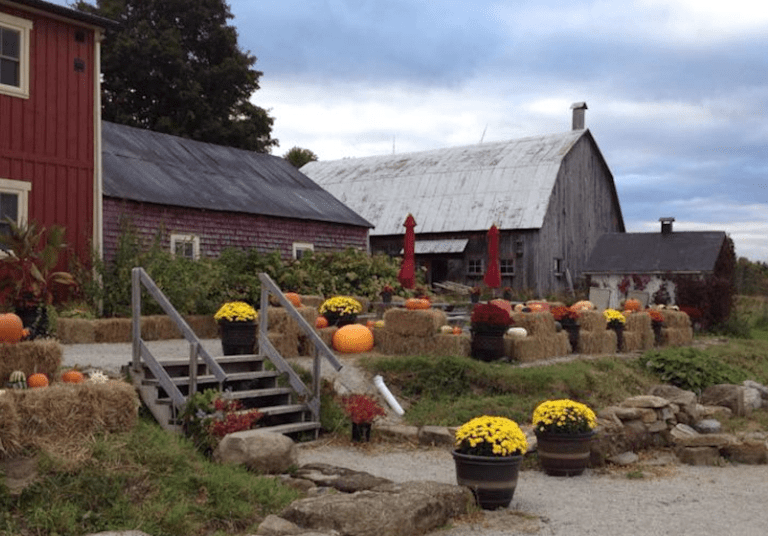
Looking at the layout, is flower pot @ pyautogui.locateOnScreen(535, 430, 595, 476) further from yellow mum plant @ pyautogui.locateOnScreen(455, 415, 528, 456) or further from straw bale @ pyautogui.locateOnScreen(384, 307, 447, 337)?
straw bale @ pyautogui.locateOnScreen(384, 307, 447, 337)

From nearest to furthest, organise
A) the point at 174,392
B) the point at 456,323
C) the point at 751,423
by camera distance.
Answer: the point at 174,392 < the point at 751,423 < the point at 456,323

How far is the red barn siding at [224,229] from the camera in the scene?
A: 19.6 meters

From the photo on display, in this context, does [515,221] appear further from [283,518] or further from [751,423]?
[283,518]

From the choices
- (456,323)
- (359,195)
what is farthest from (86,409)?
(359,195)

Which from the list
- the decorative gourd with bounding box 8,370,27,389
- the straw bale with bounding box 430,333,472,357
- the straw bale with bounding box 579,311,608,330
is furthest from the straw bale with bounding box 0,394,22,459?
the straw bale with bounding box 579,311,608,330

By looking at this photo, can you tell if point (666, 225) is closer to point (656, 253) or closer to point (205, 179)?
point (656, 253)

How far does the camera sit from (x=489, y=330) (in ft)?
45.6

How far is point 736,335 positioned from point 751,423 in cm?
1231

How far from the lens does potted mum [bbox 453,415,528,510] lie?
7.68 meters

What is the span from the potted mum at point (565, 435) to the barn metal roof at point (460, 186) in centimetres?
2280

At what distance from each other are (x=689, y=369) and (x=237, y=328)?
8.17 meters

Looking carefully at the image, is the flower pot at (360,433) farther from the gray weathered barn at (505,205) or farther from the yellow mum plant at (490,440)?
the gray weathered barn at (505,205)

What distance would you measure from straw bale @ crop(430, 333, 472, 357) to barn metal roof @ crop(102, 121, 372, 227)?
9.06 meters

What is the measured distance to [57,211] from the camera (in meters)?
16.7
